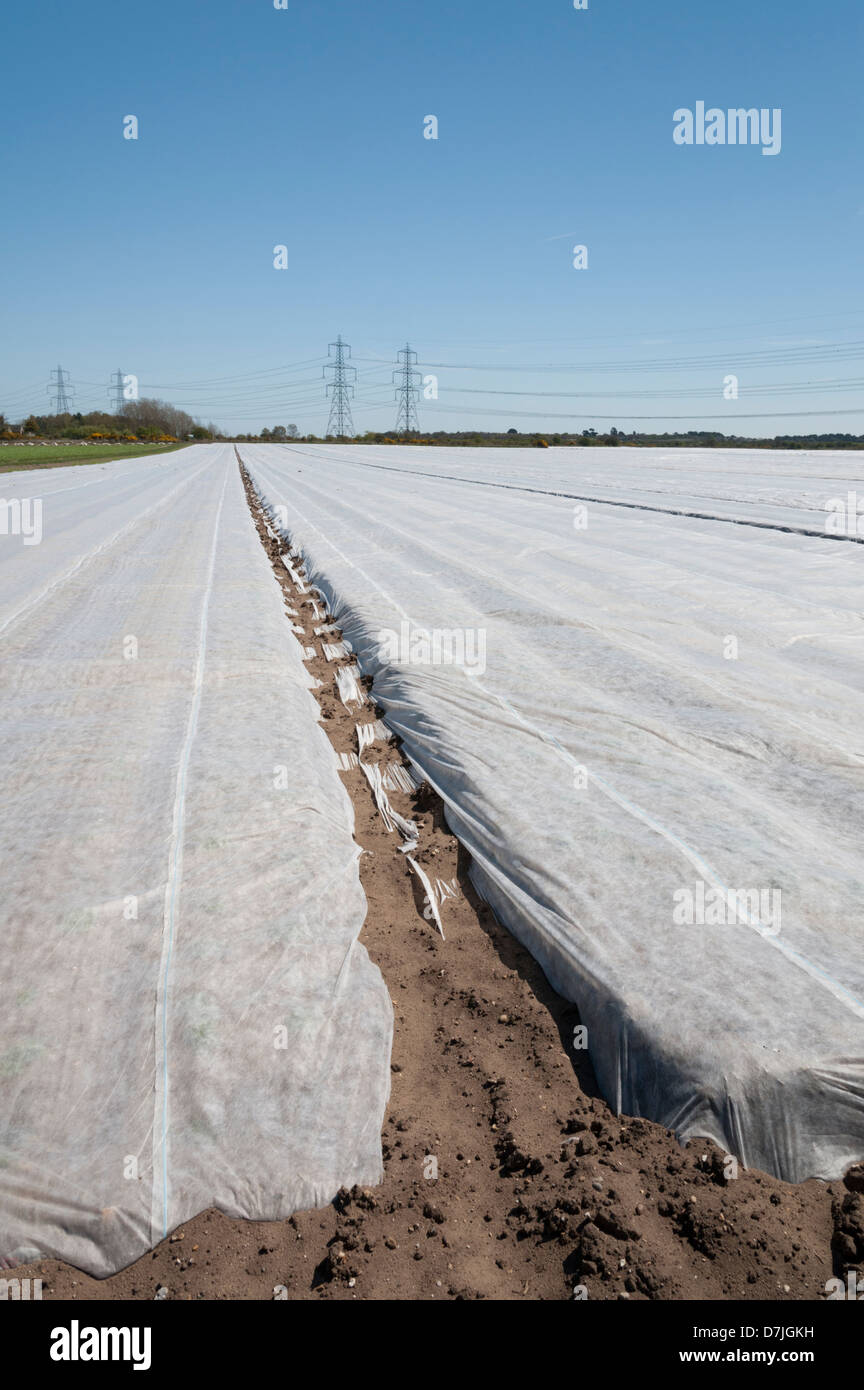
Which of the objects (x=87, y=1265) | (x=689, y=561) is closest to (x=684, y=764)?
(x=87, y=1265)

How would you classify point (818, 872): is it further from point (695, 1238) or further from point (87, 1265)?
point (87, 1265)

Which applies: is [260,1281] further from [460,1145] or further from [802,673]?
[802,673]

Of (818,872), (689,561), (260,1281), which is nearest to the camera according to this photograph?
(260,1281)

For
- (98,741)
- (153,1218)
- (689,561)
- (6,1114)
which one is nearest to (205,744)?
(98,741)

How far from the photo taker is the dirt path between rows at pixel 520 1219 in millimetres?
1907

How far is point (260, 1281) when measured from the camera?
1927 millimetres

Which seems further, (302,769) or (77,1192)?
(302,769)

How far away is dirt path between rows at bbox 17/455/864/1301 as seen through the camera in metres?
1.91

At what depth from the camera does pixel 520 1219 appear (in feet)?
6.83

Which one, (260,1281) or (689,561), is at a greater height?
(689,561)

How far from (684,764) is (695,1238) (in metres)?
2.41

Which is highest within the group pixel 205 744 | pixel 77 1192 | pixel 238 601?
pixel 238 601

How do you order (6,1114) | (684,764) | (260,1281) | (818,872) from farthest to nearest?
(684,764), (818,872), (6,1114), (260,1281)

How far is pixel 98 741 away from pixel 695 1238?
11.8ft
